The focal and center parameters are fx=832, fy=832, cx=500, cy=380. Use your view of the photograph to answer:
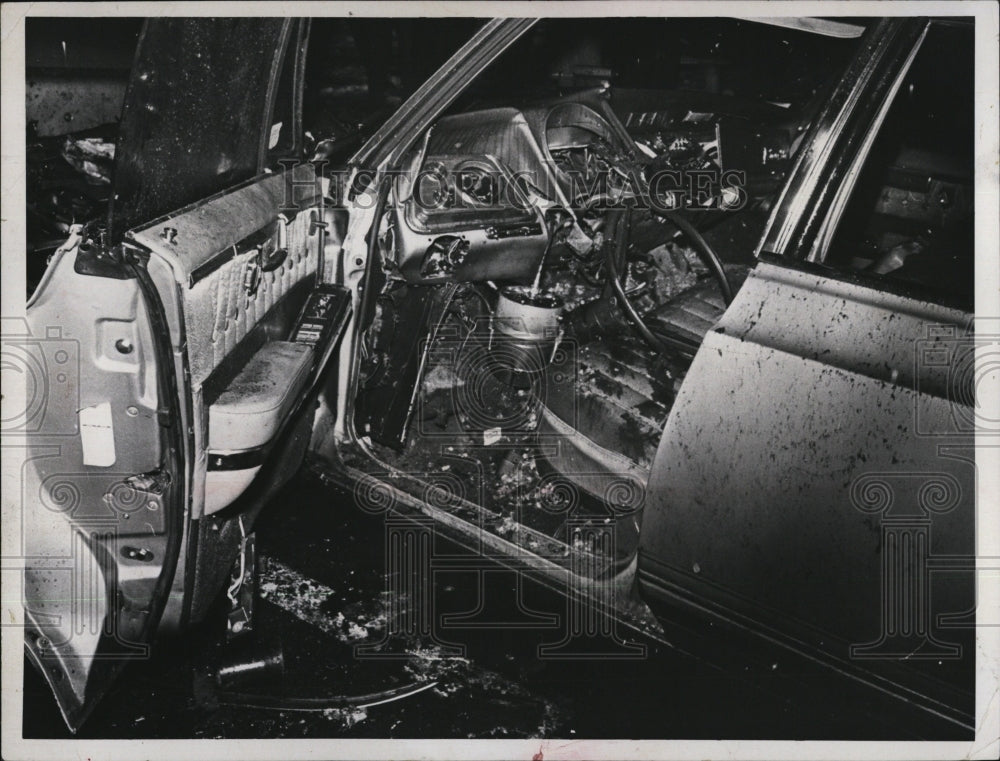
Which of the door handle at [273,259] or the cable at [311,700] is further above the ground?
the door handle at [273,259]

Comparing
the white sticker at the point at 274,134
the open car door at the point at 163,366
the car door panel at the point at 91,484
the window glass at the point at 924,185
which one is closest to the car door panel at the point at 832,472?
the window glass at the point at 924,185

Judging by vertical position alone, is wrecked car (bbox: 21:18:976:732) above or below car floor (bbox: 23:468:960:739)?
above

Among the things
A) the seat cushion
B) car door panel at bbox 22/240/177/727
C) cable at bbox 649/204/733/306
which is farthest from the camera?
cable at bbox 649/204/733/306

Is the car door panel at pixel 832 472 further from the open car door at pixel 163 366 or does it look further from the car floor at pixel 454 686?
the open car door at pixel 163 366

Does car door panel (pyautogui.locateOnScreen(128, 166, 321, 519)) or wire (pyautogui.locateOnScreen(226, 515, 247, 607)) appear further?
wire (pyautogui.locateOnScreen(226, 515, 247, 607))

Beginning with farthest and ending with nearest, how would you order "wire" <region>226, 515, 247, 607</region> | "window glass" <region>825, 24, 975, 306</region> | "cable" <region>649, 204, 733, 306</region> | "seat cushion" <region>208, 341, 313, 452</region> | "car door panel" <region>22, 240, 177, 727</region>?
"cable" <region>649, 204, 733, 306</region> → "wire" <region>226, 515, 247, 607</region> → "window glass" <region>825, 24, 975, 306</region> → "seat cushion" <region>208, 341, 313, 452</region> → "car door panel" <region>22, 240, 177, 727</region>

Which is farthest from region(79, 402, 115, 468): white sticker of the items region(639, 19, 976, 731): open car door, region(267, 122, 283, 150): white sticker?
region(639, 19, 976, 731): open car door

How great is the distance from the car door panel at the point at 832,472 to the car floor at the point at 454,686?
0.21 meters

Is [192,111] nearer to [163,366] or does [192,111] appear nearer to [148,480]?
[163,366]

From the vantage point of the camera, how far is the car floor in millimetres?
1738

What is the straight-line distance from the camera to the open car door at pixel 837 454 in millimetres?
1420

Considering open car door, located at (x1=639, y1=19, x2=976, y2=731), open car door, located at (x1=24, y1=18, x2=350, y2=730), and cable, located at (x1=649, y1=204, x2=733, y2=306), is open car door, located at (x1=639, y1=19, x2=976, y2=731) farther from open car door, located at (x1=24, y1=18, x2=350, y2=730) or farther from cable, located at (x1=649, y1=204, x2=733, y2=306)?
open car door, located at (x1=24, y1=18, x2=350, y2=730)

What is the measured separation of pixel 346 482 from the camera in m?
2.11

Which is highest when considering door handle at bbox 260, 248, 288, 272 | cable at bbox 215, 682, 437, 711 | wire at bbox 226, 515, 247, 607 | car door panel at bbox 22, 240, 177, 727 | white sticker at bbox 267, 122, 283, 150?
white sticker at bbox 267, 122, 283, 150
